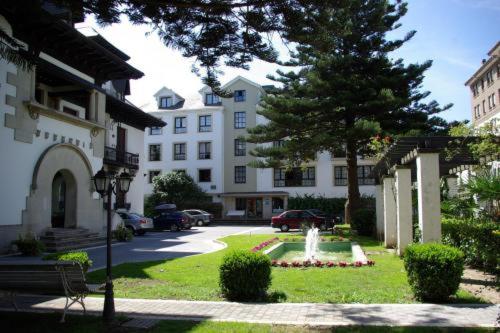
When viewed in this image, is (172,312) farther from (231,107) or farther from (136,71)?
(231,107)

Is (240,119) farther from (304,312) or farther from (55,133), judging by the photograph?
(304,312)

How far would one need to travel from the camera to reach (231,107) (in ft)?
164

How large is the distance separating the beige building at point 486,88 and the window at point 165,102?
3409cm

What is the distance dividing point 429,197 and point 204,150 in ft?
132

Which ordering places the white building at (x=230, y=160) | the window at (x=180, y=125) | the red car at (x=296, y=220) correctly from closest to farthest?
1. the red car at (x=296, y=220)
2. the white building at (x=230, y=160)
3. the window at (x=180, y=125)

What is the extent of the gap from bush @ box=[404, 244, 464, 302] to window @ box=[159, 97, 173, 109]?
47581mm

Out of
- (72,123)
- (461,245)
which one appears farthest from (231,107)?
(461,245)

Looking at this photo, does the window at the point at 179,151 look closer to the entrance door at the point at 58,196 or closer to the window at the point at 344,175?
the window at the point at 344,175

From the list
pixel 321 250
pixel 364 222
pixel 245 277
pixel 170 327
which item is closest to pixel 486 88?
pixel 364 222

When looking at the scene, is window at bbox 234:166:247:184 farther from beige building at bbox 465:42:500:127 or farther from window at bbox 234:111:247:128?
beige building at bbox 465:42:500:127

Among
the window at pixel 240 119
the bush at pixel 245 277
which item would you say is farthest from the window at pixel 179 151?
the bush at pixel 245 277

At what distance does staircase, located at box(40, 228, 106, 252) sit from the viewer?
59.2 feet

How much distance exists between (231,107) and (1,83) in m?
34.3

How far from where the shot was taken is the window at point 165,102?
174 ft
